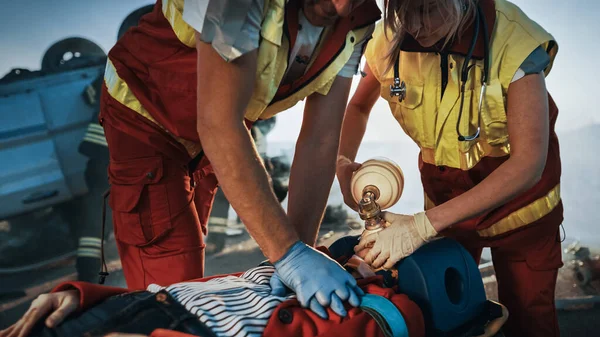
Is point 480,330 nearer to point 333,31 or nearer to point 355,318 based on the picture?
point 355,318

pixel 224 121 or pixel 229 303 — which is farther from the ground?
pixel 224 121

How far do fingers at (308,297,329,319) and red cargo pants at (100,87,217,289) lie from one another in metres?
0.61

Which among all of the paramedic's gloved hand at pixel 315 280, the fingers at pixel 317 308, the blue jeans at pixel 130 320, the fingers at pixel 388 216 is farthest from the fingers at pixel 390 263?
the blue jeans at pixel 130 320

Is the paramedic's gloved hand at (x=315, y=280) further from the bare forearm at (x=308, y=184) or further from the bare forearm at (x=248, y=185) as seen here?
the bare forearm at (x=308, y=184)

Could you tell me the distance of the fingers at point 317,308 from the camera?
3.94 ft

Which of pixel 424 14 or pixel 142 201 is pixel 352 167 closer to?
pixel 424 14

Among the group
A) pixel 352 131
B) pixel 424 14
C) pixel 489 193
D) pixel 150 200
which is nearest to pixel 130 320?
Answer: pixel 150 200

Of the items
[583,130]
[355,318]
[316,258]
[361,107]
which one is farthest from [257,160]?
[583,130]

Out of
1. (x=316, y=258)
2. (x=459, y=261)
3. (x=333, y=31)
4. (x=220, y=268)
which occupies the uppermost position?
(x=333, y=31)

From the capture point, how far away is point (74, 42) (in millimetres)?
3580

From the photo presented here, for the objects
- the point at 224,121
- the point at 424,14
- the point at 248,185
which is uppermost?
the point at 424,14

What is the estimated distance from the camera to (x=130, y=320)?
42.3 inches

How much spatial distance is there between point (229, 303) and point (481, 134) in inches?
38.5

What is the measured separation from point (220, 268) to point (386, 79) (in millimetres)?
2488
